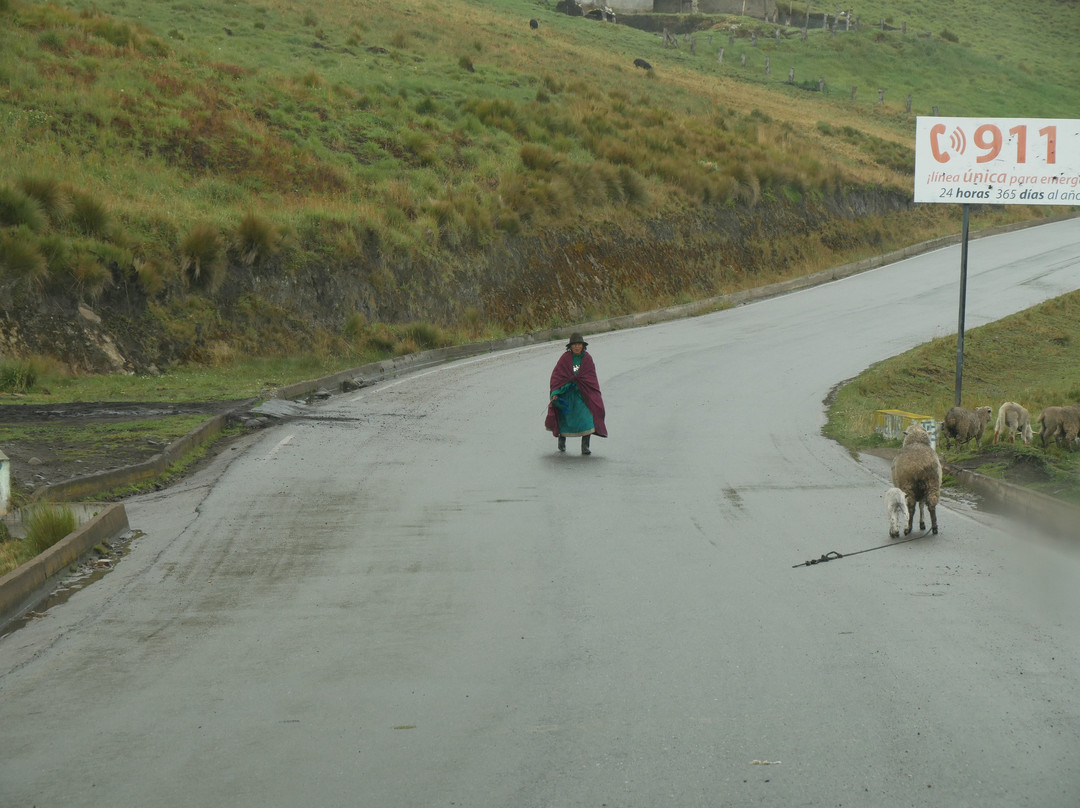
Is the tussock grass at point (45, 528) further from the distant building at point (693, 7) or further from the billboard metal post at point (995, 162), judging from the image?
the distant building at point (693, 7)

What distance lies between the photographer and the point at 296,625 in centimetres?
780

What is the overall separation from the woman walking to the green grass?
3.79 m

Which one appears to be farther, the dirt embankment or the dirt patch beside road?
the dirt embankment

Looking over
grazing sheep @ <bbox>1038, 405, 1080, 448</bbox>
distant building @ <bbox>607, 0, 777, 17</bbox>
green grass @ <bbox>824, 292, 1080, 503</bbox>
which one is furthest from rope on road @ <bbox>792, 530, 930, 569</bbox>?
distant building @ <bbox>607, 0, 777, 17</bbox>

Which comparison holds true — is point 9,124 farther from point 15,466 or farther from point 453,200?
point 15,466

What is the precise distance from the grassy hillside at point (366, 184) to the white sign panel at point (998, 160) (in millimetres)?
12575

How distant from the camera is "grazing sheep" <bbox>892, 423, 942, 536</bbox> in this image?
1038 cm

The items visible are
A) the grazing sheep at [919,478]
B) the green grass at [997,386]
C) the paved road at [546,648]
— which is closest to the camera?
the paved road at [546,648]

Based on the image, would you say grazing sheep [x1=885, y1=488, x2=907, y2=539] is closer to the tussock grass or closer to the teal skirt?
the teal skirt

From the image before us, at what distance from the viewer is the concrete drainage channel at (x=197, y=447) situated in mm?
8750

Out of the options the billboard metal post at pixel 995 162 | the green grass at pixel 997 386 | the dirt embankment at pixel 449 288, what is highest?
the billboard metal post at pixel 995 162

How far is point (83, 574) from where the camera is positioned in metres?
9.38

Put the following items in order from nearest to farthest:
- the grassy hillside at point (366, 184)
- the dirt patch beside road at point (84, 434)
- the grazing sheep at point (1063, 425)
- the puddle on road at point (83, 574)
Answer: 1. the puddle on road at point (83, 574)
2. the dirt patch beside road at point (84, 434)
3. the grazing sheep at point (1063, 425)
4. the grassy hillside at point (366, 184)

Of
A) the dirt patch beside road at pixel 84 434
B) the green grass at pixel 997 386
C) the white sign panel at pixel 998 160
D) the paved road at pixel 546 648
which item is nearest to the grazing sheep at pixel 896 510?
the paved road at pixel 546 648
